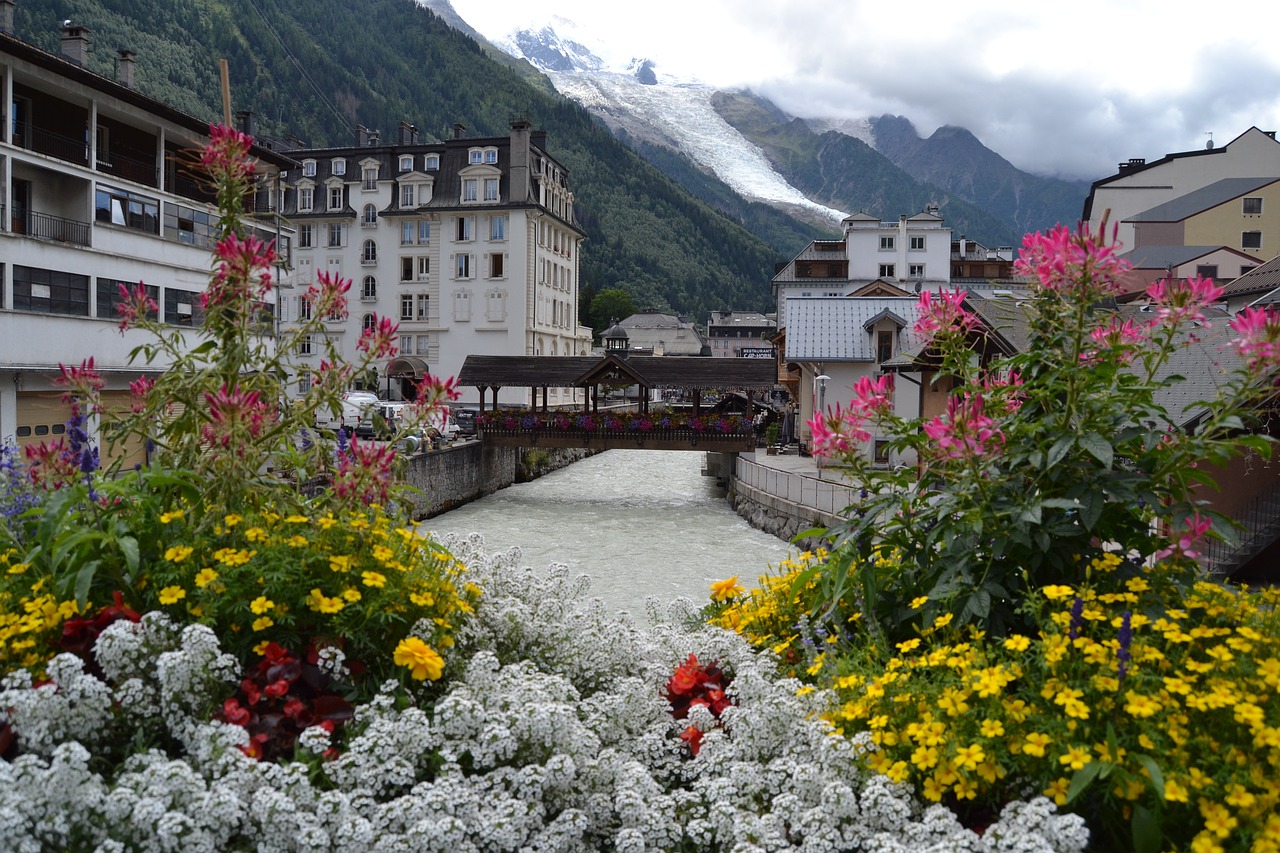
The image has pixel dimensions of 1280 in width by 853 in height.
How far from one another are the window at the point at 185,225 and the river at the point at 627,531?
12.4m

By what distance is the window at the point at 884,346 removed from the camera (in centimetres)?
3838

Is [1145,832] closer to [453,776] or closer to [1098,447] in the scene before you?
[1098,447]

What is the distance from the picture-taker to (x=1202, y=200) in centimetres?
5578

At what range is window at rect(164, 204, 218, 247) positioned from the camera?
3127 centimetres

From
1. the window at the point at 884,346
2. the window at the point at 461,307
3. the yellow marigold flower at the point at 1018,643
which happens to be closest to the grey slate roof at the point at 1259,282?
the window at the point at 884,346

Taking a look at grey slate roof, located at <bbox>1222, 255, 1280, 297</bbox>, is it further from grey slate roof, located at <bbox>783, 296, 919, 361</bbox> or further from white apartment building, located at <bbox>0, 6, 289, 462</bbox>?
white apartment building, located at <bbox>0, 6, 289, 462</bbox>

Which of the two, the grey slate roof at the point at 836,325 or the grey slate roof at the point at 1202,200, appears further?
the grey slate roof at the point at 1202,200

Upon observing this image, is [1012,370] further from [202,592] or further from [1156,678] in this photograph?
[202,592]

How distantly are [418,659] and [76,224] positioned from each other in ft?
94.1

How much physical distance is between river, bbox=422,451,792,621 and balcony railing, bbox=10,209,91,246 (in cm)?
1280

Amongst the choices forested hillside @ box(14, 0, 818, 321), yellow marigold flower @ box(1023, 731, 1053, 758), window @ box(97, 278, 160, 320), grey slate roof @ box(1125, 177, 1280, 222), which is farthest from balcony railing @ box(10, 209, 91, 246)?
forested hillside @ box(14, 0, 818, 321)

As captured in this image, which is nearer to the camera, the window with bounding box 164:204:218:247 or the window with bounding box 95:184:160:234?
the window with bounding box 95:184:160:234

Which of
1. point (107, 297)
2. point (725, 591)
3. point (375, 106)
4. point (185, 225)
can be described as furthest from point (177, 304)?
point (375, 106)

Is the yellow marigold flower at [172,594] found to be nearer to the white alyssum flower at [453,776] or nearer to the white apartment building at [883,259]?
the white alyssum flower at [453,776]
